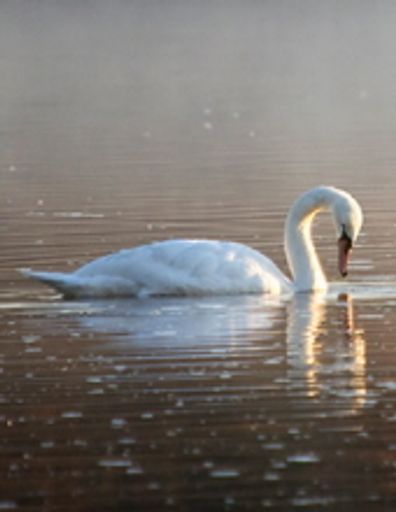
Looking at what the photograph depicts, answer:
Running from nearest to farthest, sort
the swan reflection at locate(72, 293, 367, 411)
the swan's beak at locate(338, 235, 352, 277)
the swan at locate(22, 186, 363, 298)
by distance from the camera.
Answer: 1. the swan reflection at locate(72, 293, 367, 411)
2. the swan at locate(22, 186, 363, 298)
3. the swan's beak at locate(338, 235, 352, 277)

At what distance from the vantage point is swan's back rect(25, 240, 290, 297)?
679 inches

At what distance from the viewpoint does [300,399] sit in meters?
12.6

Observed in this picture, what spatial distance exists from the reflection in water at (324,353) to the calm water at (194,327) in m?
0.02

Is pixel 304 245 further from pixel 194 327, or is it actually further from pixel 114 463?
pixel 114 463

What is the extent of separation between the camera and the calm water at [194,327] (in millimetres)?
10836

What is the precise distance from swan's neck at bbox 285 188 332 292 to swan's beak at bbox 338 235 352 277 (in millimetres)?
220

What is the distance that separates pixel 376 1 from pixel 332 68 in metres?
39.8

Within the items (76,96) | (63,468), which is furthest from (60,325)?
(76,96)

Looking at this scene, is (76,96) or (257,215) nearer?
(257,215)

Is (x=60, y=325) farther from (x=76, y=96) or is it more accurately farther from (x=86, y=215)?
(x=76, y=96)

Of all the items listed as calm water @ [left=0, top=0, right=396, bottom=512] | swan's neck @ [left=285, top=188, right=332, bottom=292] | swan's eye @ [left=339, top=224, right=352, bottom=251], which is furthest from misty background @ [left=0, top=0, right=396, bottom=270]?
swan's eye @ [left=339, top=224, right=352, bottom=251]

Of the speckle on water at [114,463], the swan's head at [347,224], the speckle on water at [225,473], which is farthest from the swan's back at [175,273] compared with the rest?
the speckle on water at [225,473]

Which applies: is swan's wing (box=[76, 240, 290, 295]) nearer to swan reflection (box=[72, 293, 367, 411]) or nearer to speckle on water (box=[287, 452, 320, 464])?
swan reflection (box=[72, 293, 367, 411])

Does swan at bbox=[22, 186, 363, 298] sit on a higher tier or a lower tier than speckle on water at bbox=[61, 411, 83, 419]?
higher
